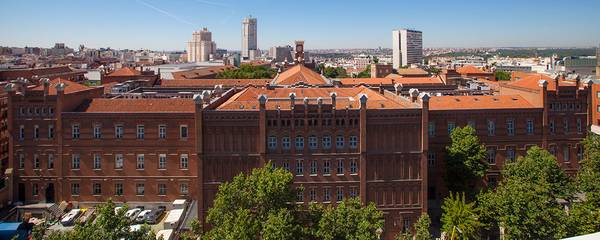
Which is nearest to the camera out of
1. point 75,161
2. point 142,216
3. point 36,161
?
point 142,216

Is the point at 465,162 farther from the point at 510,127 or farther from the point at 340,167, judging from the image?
the point at 340,167

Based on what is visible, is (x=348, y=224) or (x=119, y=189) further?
(x=119, y=189)

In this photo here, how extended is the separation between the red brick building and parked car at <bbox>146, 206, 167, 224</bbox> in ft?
4.65

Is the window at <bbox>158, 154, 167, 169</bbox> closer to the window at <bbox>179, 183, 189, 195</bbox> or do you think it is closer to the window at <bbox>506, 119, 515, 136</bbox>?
the window at <bbox>179, 183, 189, 195</bbox>

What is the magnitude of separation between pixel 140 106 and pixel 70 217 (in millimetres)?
14179

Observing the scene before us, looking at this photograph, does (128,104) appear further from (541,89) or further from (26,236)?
(541,89)

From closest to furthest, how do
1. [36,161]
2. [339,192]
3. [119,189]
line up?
[339,192] → [119,189] → [36,161]

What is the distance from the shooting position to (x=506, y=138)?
64812 mm

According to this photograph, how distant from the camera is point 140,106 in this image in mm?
63781

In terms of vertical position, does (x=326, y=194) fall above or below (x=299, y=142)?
below

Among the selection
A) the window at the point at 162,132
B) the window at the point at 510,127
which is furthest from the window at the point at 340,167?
the window at the point at 510,127

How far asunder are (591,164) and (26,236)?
53.1 meters

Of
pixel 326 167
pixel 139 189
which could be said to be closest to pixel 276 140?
pixel 326 167

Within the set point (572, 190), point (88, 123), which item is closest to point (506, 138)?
point (572, 190)
